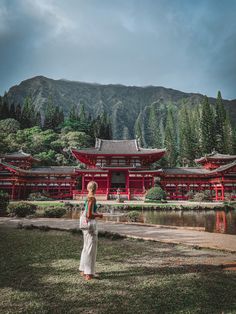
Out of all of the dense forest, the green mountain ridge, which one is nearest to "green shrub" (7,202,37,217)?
the dense forest

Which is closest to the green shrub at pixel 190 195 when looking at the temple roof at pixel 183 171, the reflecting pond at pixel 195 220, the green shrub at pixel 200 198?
the green shrub at pixel 200 198

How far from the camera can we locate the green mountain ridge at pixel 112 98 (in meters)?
116

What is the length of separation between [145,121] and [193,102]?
2842 centimetres

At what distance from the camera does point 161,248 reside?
6.65 meters

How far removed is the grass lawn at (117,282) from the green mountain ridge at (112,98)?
104 metres

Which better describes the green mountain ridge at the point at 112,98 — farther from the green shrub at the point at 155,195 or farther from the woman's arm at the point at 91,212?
the woman's arm at the point at 91,212

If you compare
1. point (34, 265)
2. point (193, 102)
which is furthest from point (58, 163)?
point (193, 102)

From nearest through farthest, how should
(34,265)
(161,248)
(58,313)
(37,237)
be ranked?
(58,313)
(34,265)
(161,248)
(37,237)

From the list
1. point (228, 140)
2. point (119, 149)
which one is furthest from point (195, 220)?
point (228, 140)

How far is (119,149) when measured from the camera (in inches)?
1499

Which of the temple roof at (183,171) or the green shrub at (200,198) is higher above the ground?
the temple roof at (183,171)

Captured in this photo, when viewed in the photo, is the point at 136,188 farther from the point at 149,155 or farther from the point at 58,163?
the point at 58,163

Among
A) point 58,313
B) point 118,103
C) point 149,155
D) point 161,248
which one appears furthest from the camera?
point 118,103

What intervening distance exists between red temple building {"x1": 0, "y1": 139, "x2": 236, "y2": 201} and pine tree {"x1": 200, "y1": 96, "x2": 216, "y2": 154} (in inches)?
722
